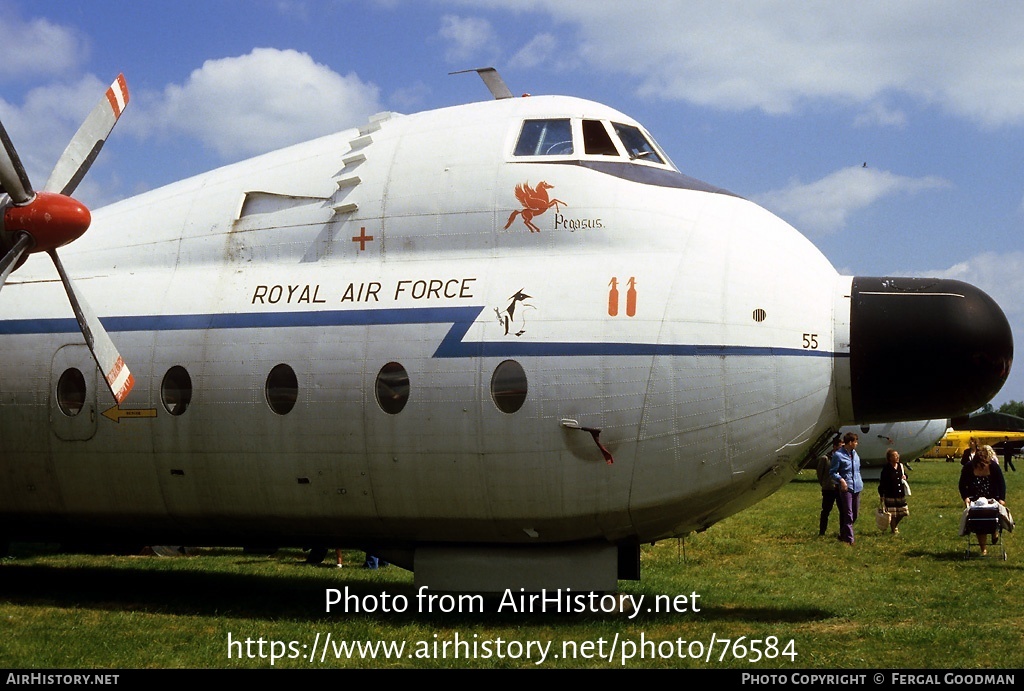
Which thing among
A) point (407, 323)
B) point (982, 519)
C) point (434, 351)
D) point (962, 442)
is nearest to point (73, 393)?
point (407, 323)

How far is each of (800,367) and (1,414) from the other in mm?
10771

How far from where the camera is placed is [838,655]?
11867 mm

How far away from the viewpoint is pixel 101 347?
44.3 ft

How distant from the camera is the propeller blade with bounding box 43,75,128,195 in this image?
45.4 feet

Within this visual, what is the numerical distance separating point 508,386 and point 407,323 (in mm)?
1561

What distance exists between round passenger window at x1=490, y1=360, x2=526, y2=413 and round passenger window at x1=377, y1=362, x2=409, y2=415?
1.14 meters

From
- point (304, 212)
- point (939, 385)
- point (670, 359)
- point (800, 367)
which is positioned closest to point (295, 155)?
point (304, 212)

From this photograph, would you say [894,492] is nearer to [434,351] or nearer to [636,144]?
[636,144]

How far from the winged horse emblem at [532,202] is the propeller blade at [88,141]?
5391mm

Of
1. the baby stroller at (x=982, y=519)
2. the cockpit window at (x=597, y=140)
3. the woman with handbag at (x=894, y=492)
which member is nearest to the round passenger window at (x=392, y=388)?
the cockpit window at (x=597, y=140)

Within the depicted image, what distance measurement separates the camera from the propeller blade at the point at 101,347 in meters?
13.5

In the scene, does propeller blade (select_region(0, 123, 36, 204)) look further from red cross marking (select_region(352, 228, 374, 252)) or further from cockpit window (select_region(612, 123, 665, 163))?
cockpit window (select_region(612, 123, 665, 163))

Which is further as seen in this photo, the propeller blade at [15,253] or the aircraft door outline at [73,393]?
the aircraft door outline at [73,393]

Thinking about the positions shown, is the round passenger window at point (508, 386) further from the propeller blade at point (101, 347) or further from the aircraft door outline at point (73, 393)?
the aircraft door outline at point (73, 393)
